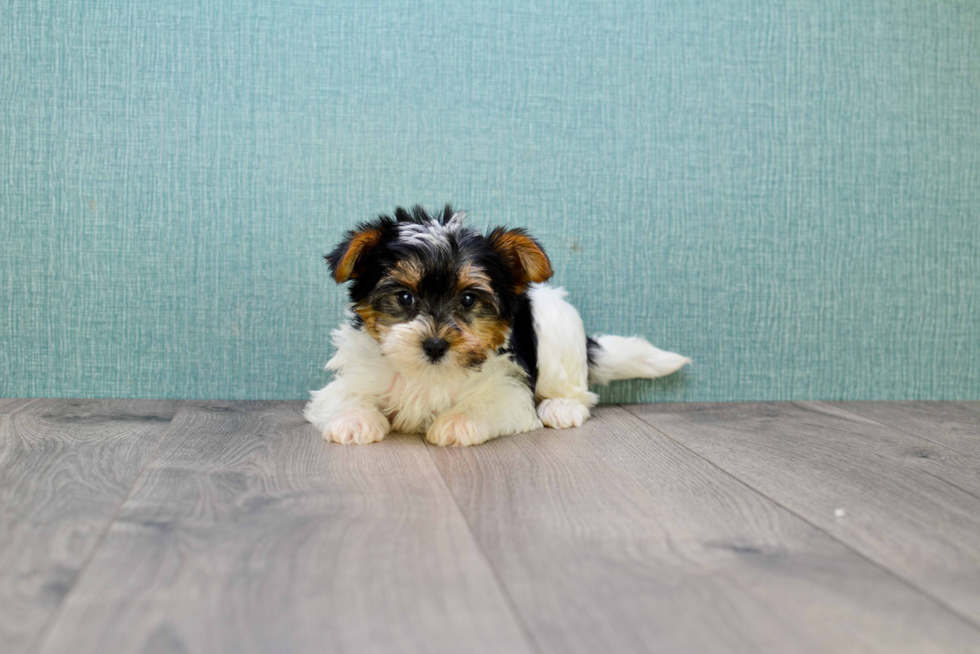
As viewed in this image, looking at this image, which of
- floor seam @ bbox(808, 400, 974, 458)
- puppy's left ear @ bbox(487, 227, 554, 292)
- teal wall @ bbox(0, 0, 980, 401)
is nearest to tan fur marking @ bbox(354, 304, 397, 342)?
puppy's left ear @ bbox(487, 227, 554, 292)

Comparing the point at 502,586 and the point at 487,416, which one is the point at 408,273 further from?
the point at 502,586

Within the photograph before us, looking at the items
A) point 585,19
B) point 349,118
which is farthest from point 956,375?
point 349,118

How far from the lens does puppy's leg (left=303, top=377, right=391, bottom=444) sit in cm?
211

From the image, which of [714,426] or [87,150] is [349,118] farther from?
[714,426]

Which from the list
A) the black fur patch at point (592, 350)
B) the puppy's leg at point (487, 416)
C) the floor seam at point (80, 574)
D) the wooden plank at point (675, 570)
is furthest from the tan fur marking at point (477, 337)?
the floor seam at point (80, 574)

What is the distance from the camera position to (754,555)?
1.29 metres

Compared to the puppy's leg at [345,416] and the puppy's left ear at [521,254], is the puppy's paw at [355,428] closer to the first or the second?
the puppy's leg at [345,416]

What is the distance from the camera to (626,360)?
8.84 ft

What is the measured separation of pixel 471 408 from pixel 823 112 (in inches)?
68.3

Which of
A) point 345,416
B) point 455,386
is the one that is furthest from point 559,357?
point 345,416

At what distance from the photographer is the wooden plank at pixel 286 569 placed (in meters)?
0.98

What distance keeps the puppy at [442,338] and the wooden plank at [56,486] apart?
530 millimetres

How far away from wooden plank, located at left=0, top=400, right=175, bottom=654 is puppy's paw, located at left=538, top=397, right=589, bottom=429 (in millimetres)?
1130

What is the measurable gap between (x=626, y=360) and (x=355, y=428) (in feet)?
3.37
